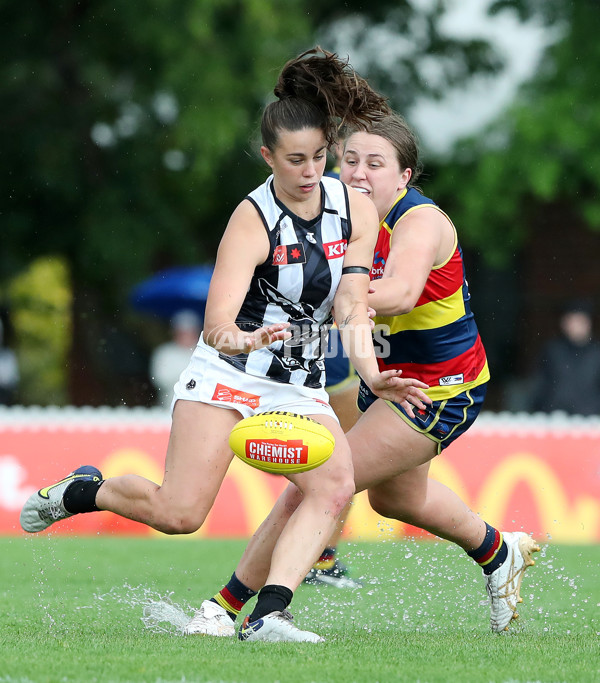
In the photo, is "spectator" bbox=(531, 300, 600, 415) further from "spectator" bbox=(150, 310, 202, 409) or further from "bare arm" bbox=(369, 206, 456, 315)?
"bare arm" bbox=(369, 206, 456, 315)

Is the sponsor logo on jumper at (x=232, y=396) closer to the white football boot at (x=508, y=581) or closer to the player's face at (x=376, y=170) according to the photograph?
the player's face at (x=376, y=170)

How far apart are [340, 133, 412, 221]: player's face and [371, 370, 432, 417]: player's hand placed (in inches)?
41.6

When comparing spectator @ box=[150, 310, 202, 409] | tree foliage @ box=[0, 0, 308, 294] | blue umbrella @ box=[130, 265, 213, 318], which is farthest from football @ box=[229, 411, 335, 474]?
tree foliage @ box=[0, 0, 308, 294]

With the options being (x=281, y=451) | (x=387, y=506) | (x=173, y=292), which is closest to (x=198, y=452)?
(x=281, y=451)

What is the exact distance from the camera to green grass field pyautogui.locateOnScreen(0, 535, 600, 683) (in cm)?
372

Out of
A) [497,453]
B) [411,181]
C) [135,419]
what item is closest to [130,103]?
[135,419]

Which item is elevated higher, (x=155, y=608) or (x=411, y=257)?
(x=411, y=257)

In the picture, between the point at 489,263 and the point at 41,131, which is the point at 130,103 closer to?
the point at 41,131

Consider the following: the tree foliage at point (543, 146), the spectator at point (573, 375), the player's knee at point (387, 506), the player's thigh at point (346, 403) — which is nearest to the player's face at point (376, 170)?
the player's knee at point (387, 506)

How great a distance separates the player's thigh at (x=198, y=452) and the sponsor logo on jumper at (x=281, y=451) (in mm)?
332

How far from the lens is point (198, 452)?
4516mm

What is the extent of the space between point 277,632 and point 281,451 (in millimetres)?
674

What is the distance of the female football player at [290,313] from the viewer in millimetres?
4414

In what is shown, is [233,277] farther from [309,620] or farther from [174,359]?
[174,359]
